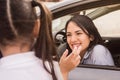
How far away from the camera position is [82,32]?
307cm

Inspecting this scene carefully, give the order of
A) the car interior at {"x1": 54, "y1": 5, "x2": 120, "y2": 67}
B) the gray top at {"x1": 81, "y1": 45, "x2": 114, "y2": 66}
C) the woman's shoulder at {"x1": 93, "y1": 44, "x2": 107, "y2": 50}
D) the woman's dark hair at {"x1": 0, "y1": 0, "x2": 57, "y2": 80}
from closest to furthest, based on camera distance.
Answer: the woman's dark hair at {"x1": 0, "y1": 0, "x2": 57, "y2": 80} < the gray top at {"x1": 81, "y1": 45, "x2": 114, "y2": 66} < the woman's shoulder at {"x1": 93, "y1": 44, "x2": 107, "y2": 50} < the car interior at {"x1": 54, "y1": 5, "x2": 120, "y2": 67}

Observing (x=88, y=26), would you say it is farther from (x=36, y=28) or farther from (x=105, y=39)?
(x=36, y=28)

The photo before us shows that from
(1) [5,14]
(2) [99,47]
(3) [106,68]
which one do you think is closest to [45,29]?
(1) [5,14]

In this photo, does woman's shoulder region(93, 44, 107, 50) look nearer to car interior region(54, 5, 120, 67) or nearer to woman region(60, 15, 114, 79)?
woman region(60, 15, 114, 79)

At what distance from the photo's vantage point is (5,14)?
54.2 inches

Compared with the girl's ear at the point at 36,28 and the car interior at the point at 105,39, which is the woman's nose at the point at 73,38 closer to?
the car interior at the point at 105,39

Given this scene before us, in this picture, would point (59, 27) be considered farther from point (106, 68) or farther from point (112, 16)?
point (106, 68)

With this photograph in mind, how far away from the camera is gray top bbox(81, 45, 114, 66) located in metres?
2.89

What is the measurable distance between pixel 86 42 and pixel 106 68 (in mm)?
493

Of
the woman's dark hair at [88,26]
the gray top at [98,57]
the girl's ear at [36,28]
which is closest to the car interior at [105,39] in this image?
the woman's dark hair at [88,26]

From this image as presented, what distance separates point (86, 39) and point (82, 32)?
0.22ft

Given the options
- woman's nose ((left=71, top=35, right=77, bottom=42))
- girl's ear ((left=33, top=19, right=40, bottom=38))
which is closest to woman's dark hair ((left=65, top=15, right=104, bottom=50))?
woman's nose ((left=71, top=35, right=77, bottom=42))

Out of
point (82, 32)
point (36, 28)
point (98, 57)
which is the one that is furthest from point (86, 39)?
point (36, 28)

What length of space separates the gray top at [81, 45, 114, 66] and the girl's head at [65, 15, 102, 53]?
6cm
